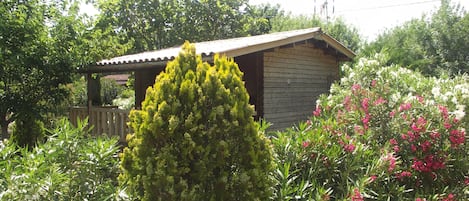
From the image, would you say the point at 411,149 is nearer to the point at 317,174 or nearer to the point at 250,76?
the point at 317,174

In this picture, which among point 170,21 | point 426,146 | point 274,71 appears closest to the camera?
point 426,146

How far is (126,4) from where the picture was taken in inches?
878

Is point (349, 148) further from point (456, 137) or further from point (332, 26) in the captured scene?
point (332, 26)

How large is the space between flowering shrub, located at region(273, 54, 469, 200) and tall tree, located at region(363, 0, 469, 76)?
40.1 feet

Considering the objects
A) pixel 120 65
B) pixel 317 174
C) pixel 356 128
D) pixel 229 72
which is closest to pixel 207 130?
pixel 229 72

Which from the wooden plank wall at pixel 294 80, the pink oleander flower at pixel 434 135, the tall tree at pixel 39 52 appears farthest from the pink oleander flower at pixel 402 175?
the tall tree at pixel 39 52

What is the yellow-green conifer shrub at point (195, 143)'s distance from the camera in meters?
2.59

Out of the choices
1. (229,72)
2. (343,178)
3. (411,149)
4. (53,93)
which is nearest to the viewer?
(229,72)

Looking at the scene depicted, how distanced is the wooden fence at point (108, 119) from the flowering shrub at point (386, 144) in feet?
16.9

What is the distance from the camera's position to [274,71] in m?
8.96

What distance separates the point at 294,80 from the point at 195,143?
24.0ft

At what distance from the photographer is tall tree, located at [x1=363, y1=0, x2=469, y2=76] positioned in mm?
16688

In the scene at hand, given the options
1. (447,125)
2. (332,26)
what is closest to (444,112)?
(447,125)

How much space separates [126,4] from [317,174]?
832 inches
